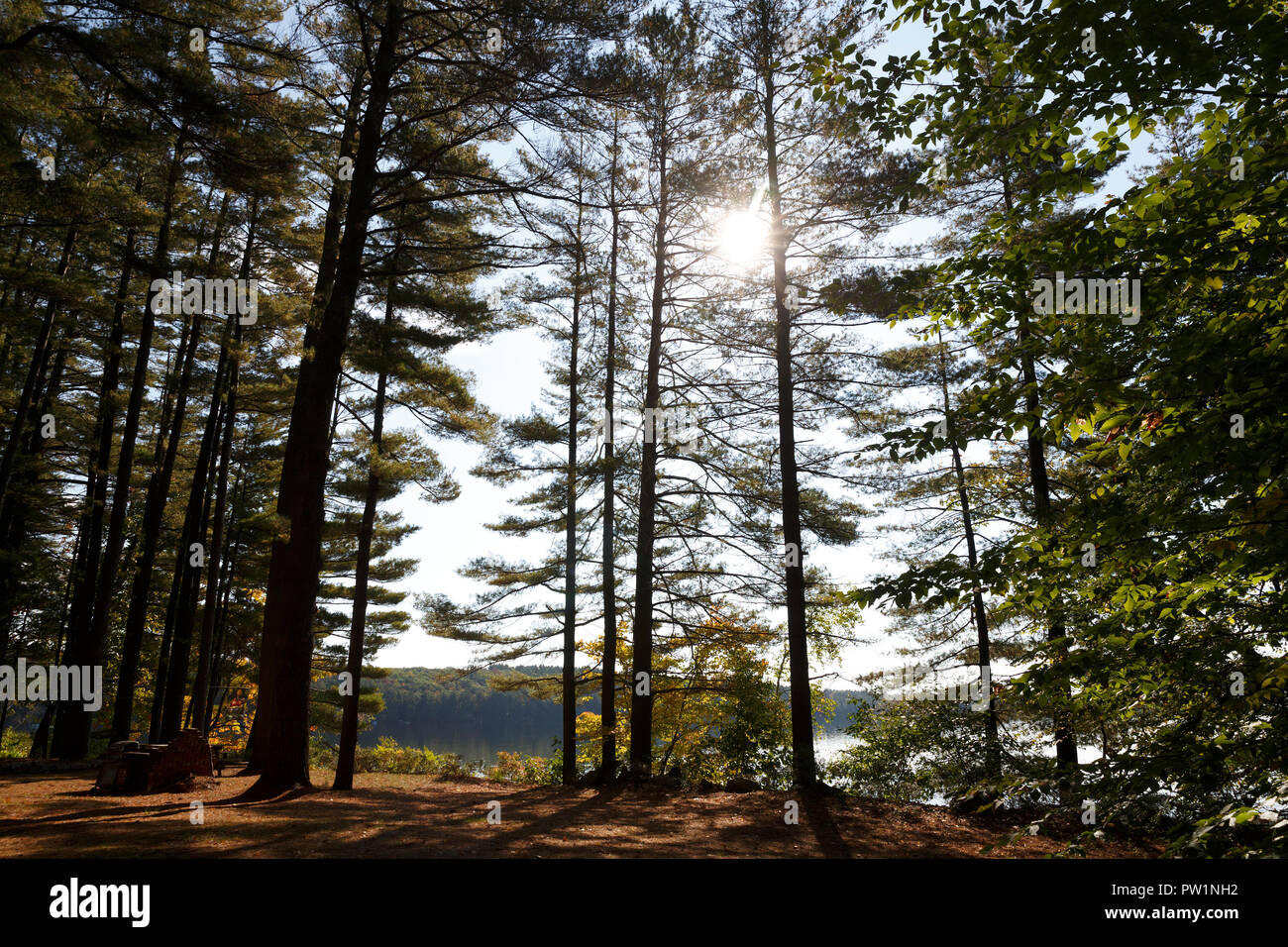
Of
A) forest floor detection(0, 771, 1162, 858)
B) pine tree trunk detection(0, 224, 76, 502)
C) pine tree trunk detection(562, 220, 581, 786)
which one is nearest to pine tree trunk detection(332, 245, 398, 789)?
forest floor detection(0, 771, 1162, 858)

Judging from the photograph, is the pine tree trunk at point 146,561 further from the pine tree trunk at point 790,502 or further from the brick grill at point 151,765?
the pine tree trunk at point 790,502

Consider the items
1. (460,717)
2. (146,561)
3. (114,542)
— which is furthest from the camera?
(460,717)

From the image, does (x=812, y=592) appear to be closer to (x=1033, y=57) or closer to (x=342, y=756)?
A: (x=342, y=756)

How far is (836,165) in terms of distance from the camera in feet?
39.0

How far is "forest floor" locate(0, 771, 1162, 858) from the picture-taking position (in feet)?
18.8

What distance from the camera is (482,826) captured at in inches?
298

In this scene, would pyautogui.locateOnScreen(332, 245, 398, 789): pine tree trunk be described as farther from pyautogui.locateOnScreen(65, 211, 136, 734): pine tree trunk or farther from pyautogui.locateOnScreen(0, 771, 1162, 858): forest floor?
pyautogui.locateOnScreen(65, 211, 136, 734): pine tree trunk

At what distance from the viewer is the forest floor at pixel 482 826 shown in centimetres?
574

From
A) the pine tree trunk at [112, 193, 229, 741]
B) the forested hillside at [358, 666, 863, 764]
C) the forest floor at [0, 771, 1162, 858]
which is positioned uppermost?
the pine tree trunk at [112, 193, 229, 741]

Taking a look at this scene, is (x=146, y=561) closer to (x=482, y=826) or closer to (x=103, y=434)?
(x=103, y=434)

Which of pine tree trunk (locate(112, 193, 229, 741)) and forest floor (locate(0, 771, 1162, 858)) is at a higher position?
pine tree trunk (locate(112, 193, 229, 741))

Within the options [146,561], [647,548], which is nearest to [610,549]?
[647,548]

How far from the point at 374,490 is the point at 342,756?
480 centimetres

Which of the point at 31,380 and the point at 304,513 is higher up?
the point at 31,380
